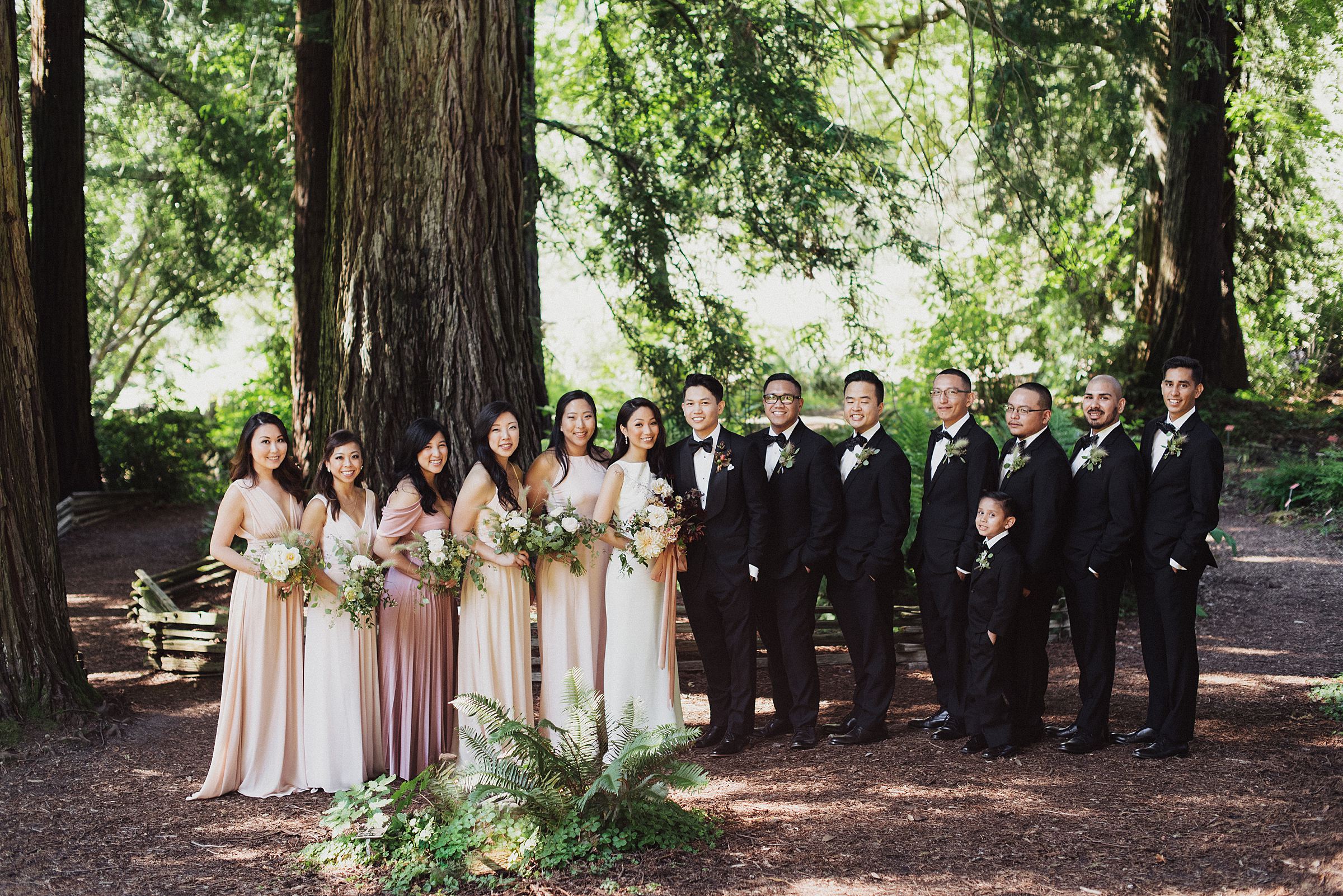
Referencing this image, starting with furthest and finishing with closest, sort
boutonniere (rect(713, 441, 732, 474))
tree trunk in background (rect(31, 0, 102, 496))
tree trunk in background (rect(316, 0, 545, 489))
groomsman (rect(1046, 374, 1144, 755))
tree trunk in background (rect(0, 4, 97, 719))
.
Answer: tree trunk in background (rect(31, 0, 102, 496)), tree trunk in background (rect(316, 0, 545, 489)), tree trunk in background (rect(0, 4, 97, 719)), boutonniere (rect(713, 441, 732, 474)), groomsman (rect(1046, 374, 1144, 755))

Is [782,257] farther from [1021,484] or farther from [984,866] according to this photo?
[984,866]

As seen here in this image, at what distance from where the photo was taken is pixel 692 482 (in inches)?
250

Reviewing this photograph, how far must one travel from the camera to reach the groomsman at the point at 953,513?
6.12 m

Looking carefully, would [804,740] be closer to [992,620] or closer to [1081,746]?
[992,620]

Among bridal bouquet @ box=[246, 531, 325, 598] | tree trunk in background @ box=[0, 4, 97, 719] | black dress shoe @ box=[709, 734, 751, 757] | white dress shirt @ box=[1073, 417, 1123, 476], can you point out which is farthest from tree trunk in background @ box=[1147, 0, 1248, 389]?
tree trunk in background @ box=[0, 4, 97, 719]

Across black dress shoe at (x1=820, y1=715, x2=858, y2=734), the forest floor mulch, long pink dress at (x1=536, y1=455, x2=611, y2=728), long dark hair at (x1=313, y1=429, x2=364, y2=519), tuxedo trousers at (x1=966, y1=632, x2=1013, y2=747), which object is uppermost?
long dark hair at (x1=313, y1=429, x2=364, y2=519)

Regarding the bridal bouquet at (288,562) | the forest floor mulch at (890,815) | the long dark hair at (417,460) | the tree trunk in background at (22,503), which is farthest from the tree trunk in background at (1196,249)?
the tree trunk in background at (22,503)

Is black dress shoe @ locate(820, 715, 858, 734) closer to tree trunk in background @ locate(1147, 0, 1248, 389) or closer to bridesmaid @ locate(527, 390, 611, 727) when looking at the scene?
bridesmaid @ locate(527, 390, 611, 727)

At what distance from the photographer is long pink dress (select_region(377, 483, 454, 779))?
6094mm

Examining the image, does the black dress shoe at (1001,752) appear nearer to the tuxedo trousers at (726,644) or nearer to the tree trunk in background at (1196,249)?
the tuxedo trousers at (726,644)

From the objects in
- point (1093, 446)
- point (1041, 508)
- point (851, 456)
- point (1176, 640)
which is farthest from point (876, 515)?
point (1176, 640)

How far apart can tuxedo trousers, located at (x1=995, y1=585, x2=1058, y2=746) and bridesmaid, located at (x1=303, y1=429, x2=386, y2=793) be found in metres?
3.56

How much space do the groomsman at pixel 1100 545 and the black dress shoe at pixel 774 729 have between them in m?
1.56

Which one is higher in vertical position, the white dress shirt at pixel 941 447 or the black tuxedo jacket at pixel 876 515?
the white dress shirt at pixel 941 447
